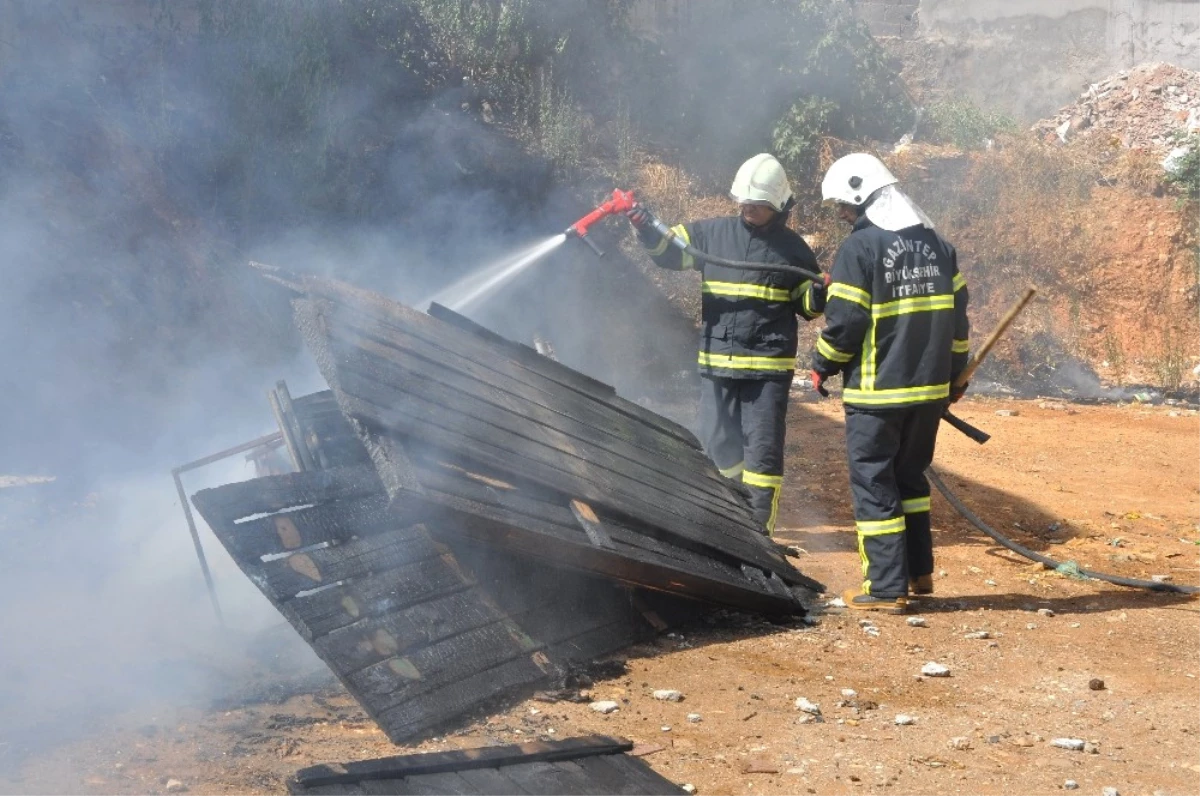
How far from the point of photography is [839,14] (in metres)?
15.1

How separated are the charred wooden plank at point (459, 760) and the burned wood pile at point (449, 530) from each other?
294 millimetres

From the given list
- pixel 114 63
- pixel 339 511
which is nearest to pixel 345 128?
pixel 114 63

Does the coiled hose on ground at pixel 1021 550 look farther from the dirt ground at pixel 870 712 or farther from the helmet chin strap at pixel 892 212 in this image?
the helmet chin strap at pixel 892 212

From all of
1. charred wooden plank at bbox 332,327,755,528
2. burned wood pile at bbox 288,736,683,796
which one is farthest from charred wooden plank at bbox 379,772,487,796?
charred wooden plank at bbox 332,327,755,528

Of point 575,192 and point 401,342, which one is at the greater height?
point 575,192

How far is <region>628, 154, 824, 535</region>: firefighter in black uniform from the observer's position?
526 cm

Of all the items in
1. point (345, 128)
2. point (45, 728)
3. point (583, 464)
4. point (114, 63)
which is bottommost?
point (45, 728)

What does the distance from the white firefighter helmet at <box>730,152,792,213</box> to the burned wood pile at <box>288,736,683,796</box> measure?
2965mm

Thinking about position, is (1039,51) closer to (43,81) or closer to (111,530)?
(43,81)

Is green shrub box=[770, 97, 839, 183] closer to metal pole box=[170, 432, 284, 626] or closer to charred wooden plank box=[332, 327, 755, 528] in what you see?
charred wooden plank box=[332, 327, 755, 528]

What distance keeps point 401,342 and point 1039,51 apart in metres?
17.2

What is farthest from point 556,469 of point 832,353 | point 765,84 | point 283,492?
point 765,84

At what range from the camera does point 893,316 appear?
4.71 m

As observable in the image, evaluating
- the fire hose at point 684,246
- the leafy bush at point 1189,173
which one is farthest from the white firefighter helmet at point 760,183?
the leafy bush at point 1189,173
